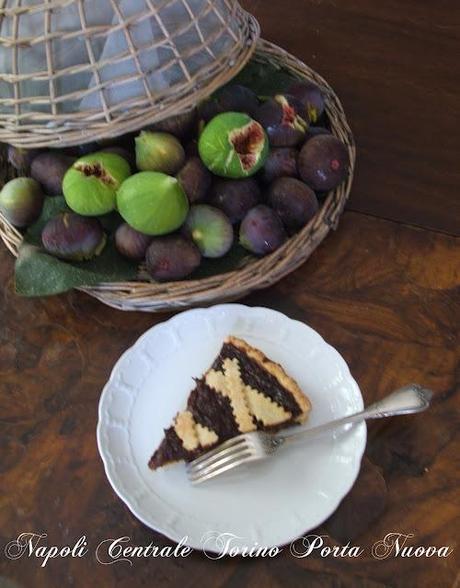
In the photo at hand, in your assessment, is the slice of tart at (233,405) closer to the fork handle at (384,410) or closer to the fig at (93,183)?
the fork handle at (384,410)

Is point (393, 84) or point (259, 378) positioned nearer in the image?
point (259, 378)

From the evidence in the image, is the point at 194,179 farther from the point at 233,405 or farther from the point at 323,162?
the point at 233,405

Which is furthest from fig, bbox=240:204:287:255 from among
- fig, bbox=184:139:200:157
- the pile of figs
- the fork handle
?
the fork handle

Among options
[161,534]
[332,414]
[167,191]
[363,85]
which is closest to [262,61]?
[363,85]

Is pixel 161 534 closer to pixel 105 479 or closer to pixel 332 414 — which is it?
pixel 105 479

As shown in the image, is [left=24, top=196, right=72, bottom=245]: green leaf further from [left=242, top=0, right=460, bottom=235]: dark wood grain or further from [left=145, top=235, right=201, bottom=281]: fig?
[left=242, top=0, right=460, bottom=235]: dark wood grain

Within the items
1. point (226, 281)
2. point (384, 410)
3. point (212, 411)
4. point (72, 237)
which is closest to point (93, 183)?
point (72, 237)
